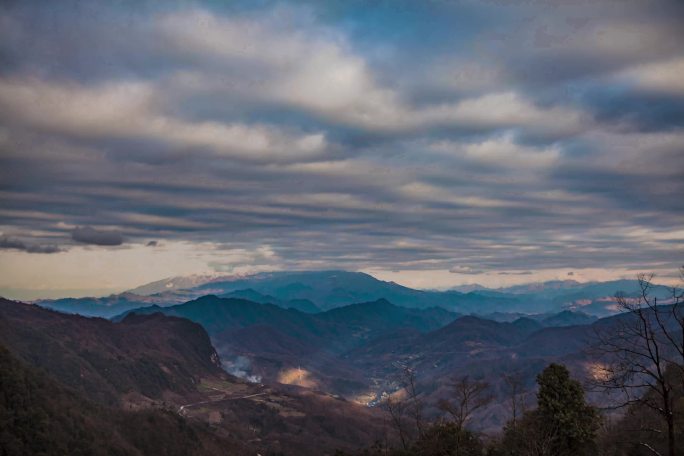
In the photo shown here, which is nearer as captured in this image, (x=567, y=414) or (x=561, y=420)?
(x=561, y=420)

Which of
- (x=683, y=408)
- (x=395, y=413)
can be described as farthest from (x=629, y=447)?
(x=395, y=413)

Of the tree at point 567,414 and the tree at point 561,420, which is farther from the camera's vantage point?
the tree at point 567,414

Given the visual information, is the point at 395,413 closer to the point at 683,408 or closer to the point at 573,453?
the point at 573,453

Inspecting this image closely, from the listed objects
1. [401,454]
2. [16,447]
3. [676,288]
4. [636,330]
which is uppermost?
[676,288]

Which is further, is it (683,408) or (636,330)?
(683,408)

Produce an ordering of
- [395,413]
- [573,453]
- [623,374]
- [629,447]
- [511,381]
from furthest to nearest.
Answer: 1. [395,413]
2. [511,381]
3. [629,447]
4. [573,453]
5. [623,374]

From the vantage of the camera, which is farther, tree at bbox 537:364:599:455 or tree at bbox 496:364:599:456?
tree at bbox 537:364:599:455

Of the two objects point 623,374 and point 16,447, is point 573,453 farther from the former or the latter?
point 16,447

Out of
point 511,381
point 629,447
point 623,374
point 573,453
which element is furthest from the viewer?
point 511,381

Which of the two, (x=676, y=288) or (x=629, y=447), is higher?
(x=676, y=288)

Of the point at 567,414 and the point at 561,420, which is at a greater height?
the point at 567,414
